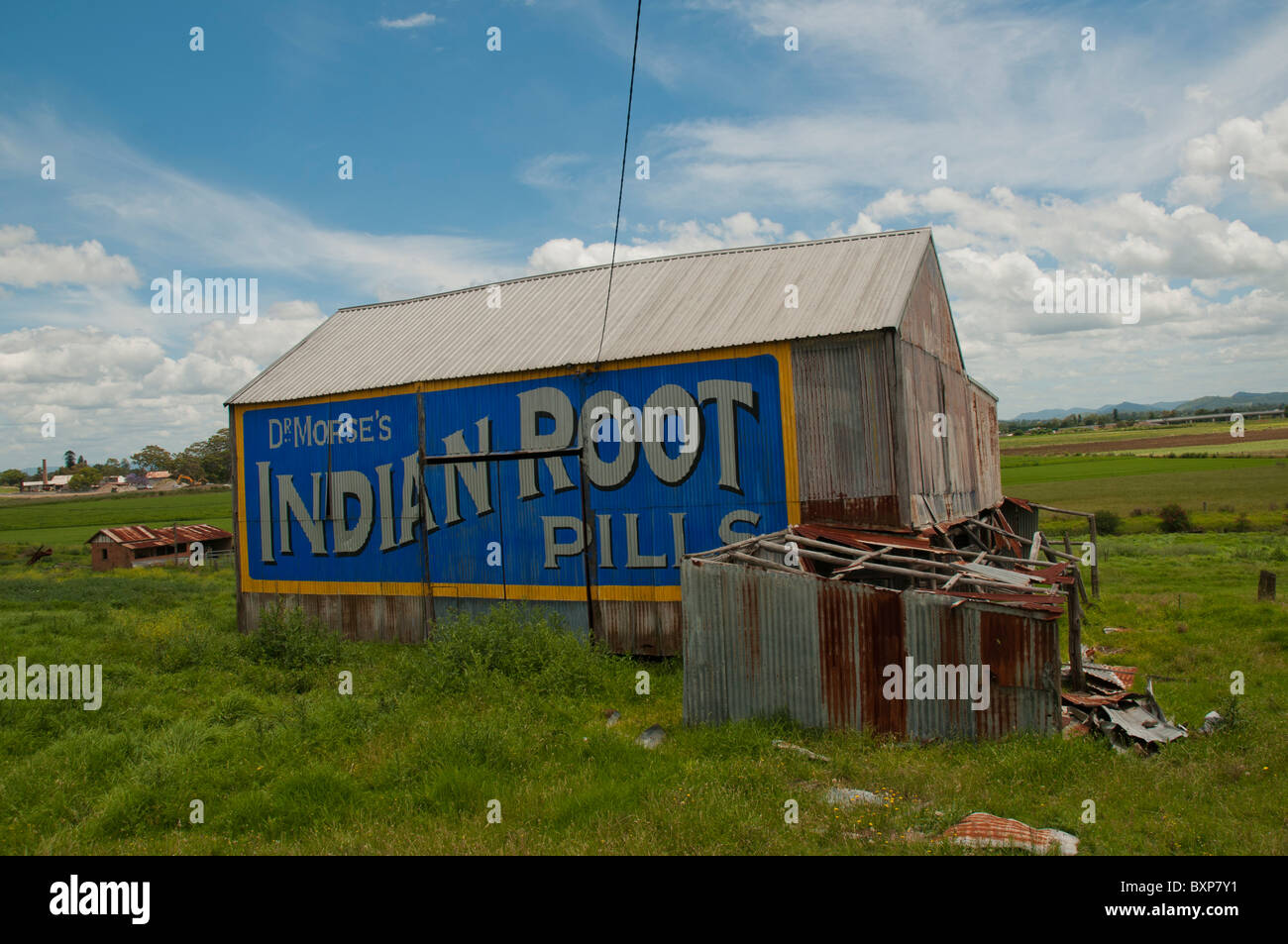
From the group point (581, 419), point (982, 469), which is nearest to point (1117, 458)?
point (982, 469)

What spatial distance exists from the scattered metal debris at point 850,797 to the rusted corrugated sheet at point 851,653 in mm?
2093

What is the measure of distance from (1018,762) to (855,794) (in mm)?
1933

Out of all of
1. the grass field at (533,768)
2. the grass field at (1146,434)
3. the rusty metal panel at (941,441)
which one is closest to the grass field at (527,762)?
the grass field at (533,768)

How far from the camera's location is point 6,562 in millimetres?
48281

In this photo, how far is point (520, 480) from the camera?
17.6 meters

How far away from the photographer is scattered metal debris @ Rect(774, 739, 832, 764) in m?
9.62

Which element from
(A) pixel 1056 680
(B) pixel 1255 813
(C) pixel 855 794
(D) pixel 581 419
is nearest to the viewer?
(B) pixel 1255 813

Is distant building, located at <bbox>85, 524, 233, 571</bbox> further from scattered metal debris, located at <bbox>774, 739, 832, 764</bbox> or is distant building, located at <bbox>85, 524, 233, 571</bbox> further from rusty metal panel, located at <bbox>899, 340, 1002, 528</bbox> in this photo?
scattered metal debris, located at <bbox>774, 739, 832, 764</bbox>

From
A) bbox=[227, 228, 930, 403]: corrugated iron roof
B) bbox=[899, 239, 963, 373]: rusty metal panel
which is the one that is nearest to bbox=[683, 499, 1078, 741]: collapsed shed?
bbox=[227, 228, 930, 403]: corrugated iron roof

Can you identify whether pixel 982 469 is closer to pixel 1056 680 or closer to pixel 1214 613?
pixel 1214 613

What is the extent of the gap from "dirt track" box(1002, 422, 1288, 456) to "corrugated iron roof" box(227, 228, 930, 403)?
90739 millimetres

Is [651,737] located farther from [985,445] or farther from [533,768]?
[985,445]

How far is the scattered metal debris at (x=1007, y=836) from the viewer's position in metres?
6.93
